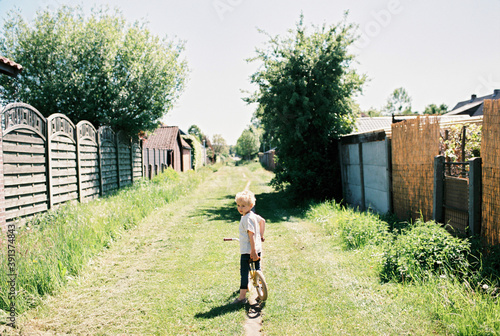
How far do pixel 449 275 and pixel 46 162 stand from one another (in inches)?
318

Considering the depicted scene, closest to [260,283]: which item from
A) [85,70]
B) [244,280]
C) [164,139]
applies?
[244,280]

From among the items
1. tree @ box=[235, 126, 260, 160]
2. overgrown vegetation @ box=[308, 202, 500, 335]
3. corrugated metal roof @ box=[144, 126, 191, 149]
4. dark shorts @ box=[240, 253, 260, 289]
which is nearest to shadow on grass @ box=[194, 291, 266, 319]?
dark shorts @ box=[240, 253, 260, 289]

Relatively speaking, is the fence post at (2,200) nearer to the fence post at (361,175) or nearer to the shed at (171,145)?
the fence post at (361,175)

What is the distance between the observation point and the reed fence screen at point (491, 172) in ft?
14.0

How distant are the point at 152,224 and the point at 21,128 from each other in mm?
3702

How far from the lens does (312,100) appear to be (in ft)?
37.5

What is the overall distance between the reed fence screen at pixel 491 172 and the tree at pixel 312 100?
674cm

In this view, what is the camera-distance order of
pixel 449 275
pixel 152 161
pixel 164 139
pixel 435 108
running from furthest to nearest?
1. pixel 435 108
2. pixel 164 139
3. pixel 152 161
4. pixel 449 275

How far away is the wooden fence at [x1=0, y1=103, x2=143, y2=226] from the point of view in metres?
6.20

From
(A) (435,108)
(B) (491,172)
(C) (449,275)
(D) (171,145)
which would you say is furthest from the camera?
(A) (435,108)

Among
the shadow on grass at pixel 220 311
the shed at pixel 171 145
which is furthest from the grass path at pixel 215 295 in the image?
the shed at pixel 171 145

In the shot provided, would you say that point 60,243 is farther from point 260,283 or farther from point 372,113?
point 372,113

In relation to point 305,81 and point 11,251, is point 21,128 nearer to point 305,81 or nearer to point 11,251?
point 11,251

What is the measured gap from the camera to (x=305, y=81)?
11.0m
